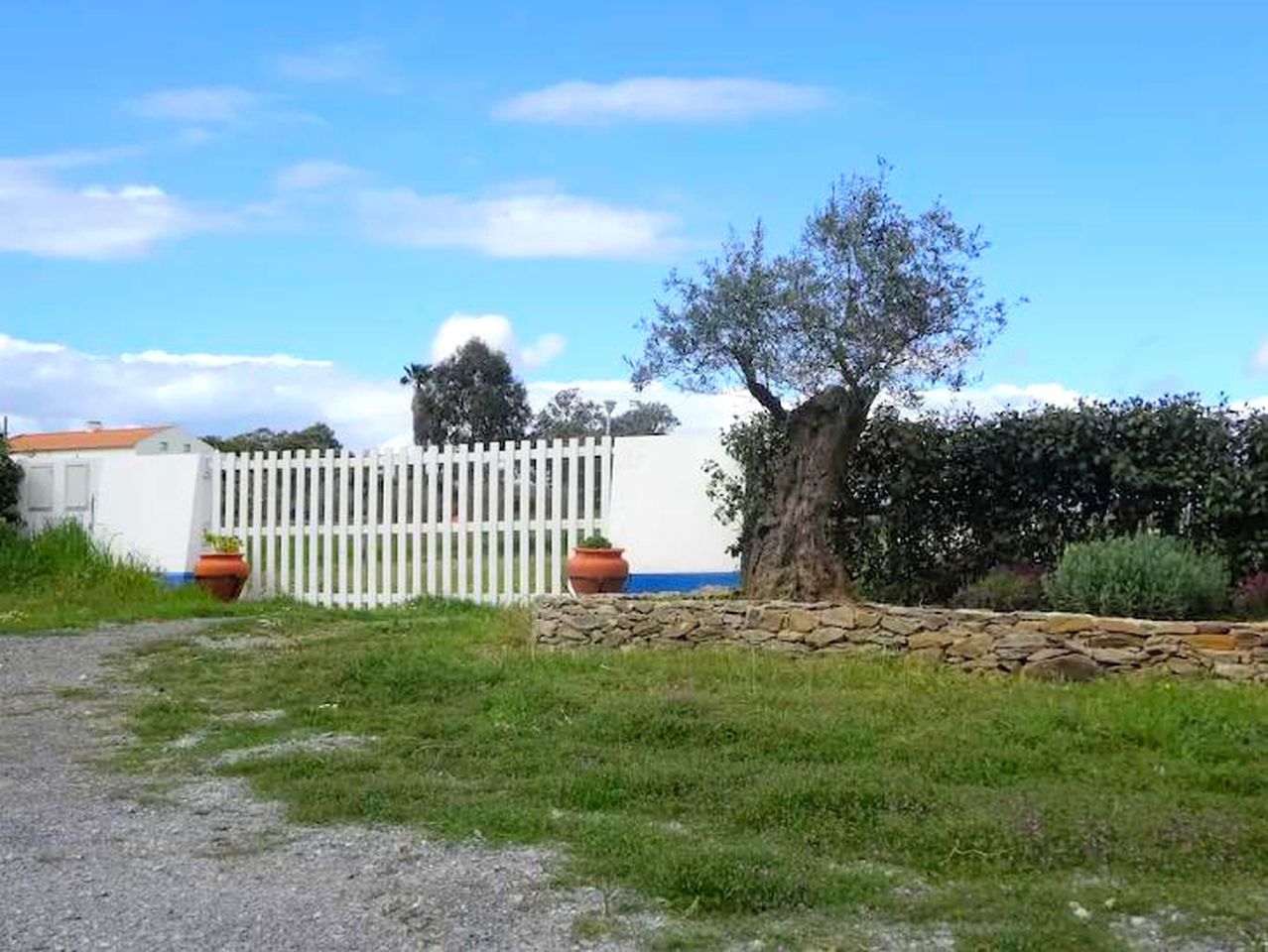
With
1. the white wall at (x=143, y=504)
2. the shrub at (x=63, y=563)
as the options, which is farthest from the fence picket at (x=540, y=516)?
the shrub at (x=63, y=563)

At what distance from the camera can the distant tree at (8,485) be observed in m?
16.6

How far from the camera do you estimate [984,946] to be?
4098 mm

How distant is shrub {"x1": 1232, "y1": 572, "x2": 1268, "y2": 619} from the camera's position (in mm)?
9484

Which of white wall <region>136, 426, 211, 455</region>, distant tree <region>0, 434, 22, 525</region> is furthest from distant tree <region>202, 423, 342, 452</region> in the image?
distant tree <region>0, 434, 22, 525</region>

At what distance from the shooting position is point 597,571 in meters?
12.9

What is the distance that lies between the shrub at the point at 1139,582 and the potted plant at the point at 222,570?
9172mm

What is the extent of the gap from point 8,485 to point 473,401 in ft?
83.2

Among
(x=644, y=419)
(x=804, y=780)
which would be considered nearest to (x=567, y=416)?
(x=644, y=419)

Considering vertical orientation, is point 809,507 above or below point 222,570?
above

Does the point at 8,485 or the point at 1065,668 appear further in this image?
the point at 8,485

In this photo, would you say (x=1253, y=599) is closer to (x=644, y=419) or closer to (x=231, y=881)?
(x=231, y=881)

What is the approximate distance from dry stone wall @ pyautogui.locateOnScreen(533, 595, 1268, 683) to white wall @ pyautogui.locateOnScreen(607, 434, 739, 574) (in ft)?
9.16

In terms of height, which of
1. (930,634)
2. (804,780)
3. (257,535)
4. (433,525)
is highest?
(433,525)

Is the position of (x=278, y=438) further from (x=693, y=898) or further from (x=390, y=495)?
(x=693, y=898)
